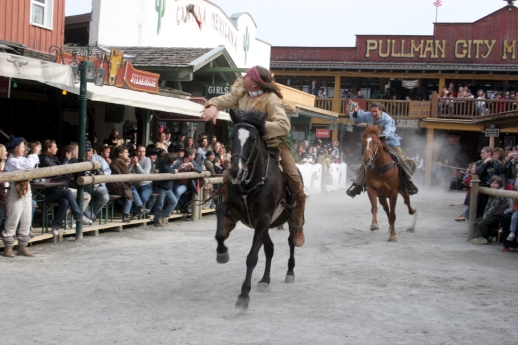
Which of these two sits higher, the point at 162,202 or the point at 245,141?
the point at 245,141

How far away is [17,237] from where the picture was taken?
1020 cm

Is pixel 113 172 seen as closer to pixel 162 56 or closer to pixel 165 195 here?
Result: pixel 165 195

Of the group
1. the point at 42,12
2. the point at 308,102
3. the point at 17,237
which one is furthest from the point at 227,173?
the point at 308,102

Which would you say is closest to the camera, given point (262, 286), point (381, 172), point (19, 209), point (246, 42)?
point (262, 286)

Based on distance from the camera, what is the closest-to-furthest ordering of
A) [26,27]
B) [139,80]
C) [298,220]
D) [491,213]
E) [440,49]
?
[298,220] < [491,213] < [139,80] < [26,27] < [440,49]

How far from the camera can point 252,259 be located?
7227 millimetres

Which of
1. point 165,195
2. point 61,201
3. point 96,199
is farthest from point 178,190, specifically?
point 61,201

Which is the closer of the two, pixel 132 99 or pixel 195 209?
pixel 132 99

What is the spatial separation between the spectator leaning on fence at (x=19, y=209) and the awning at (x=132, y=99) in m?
2.09

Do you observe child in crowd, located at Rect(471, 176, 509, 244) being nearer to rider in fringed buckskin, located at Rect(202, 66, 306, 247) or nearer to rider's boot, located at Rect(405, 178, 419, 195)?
rider's boot, located at Rect(405, 178, 419, 195)

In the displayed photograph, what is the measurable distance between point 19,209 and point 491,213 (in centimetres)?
822

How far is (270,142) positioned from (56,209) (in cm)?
525

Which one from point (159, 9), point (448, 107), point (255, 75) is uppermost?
point (159, 9)

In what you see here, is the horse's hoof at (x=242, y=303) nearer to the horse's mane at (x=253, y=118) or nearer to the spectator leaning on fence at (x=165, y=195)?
the horse's mane at (x=253, y=118)
